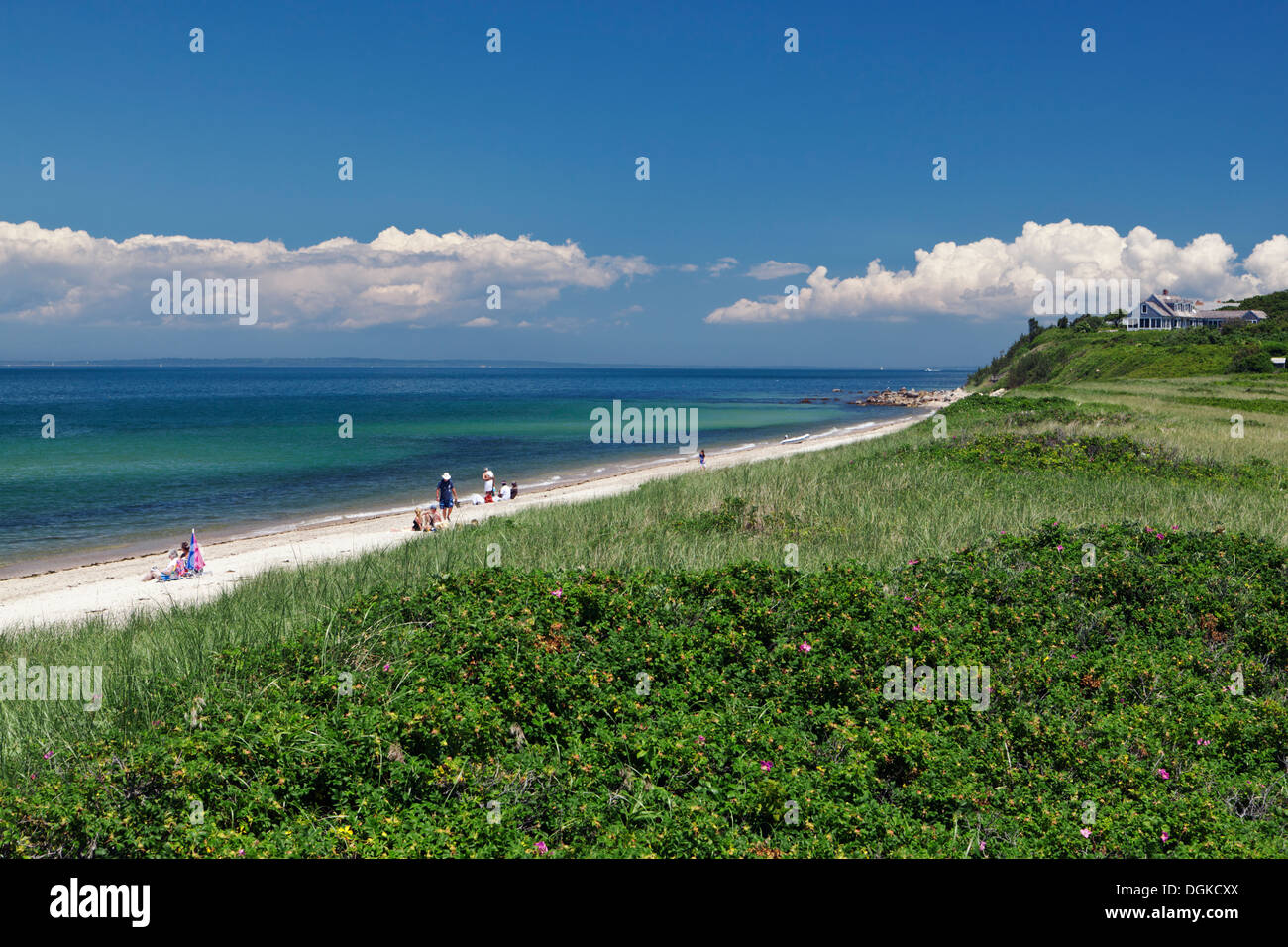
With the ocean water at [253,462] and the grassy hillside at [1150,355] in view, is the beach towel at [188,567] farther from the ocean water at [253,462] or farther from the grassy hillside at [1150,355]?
the grassy hillside at [1150,355]

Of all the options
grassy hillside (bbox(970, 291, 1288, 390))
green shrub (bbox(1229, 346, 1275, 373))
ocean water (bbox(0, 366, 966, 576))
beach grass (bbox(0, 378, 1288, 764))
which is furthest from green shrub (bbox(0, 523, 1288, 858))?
grassy hillside (bbox(970, 291, 1288, 390))

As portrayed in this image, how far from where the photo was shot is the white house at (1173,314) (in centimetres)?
11562

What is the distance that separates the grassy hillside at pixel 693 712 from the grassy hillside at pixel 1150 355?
202ft

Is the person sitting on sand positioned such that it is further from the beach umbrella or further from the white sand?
the white sand

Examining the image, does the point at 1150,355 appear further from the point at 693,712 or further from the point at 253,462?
the point at 693,712

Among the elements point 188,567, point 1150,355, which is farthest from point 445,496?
point 1150,355

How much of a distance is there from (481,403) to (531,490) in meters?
96.4

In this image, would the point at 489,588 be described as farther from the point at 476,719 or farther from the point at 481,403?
the point at 481,403

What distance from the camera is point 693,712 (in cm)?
665

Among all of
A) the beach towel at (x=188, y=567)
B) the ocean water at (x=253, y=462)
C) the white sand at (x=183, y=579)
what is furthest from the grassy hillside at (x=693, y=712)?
the ocean water at (x=253, y=462)

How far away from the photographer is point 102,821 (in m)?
4.71

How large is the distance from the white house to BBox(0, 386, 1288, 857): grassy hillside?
129595 mm

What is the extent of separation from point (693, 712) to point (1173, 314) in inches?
5469
